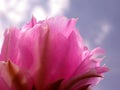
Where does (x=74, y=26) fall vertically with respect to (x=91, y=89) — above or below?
above

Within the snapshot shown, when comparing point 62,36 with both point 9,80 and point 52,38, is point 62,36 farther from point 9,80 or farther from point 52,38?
point 9,80

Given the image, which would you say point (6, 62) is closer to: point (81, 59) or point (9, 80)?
point (9, 80)

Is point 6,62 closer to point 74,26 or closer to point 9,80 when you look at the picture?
point 9,80

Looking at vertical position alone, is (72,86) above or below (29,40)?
below

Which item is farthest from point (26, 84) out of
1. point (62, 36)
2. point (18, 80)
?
point (62, 36)

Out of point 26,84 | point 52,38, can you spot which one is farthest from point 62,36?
point 26,84
